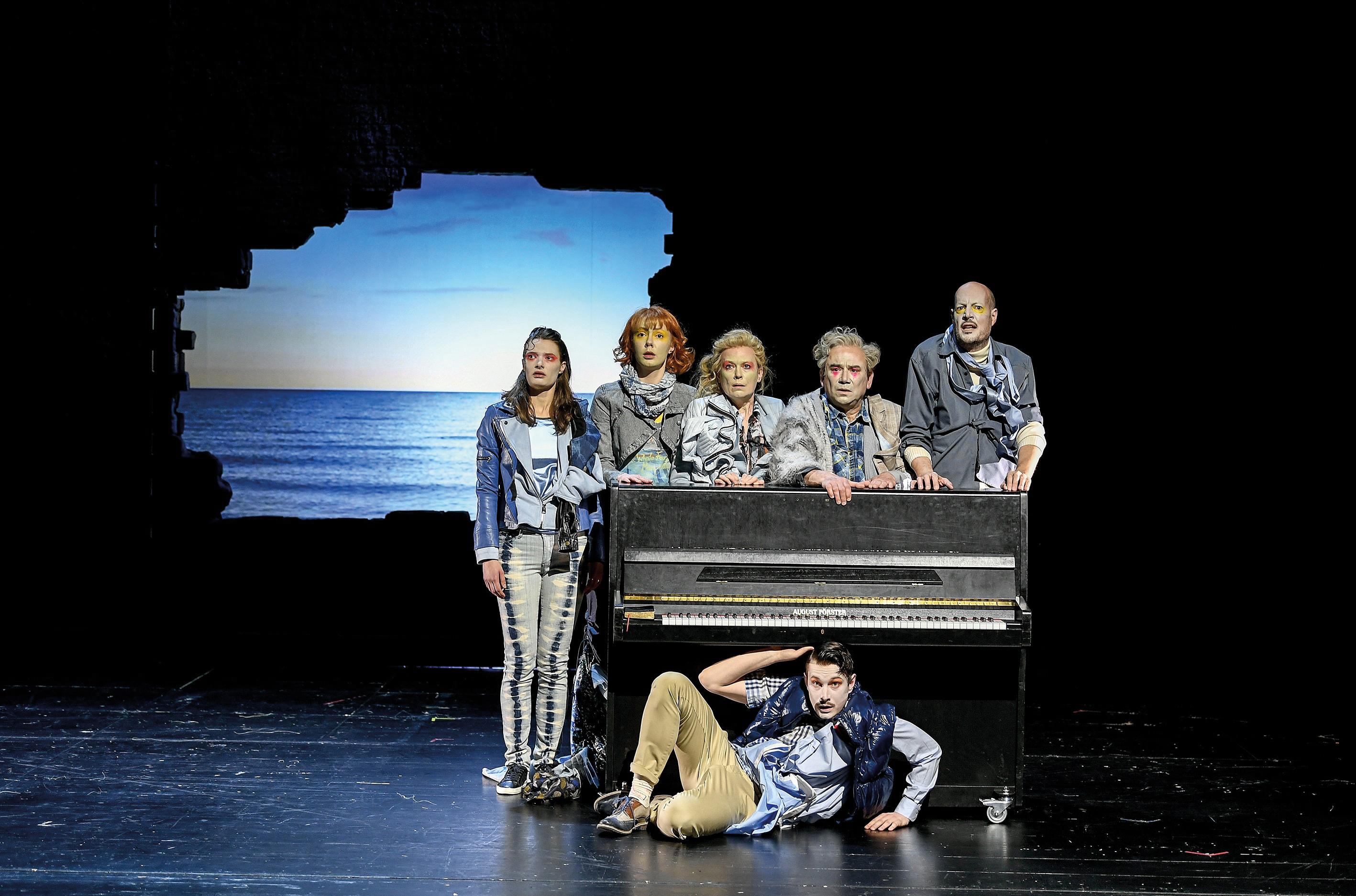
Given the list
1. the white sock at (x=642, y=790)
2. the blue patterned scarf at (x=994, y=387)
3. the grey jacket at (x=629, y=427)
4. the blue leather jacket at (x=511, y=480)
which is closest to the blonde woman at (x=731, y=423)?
the grey jacket at (x=629, y=427)

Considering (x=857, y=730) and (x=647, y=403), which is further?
(x=647, y=403)

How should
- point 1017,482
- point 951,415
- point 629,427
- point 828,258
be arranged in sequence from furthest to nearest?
1. point 828,258
2. point 629,427
3. point 951,415
4. point 1017,482

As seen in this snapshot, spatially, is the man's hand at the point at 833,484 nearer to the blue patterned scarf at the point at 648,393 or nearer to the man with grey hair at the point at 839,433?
the man with grey hair at the point at 839,433

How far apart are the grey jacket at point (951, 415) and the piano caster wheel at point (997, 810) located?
0.99 m

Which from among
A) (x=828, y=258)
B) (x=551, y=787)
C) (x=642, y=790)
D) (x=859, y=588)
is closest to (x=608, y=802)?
(x=642, y=790)

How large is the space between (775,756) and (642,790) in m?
0.40

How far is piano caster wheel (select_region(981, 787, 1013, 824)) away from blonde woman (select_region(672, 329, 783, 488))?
46.9 inches

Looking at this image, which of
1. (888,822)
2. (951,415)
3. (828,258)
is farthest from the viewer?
(828,258)

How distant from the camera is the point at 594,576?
414 cm

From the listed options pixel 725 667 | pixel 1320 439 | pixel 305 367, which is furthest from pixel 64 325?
pixel 1320 439

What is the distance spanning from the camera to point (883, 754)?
144 inches

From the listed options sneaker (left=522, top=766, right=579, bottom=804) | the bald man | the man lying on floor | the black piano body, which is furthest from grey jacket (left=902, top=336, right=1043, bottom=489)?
sneaker (left=522, top=766, right=579, bottom=804)

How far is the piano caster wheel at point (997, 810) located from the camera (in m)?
3.78

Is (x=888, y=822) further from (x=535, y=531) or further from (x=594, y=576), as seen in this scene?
(x=535, y=531)
